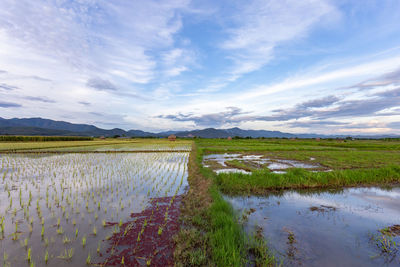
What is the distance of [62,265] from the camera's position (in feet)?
10.2

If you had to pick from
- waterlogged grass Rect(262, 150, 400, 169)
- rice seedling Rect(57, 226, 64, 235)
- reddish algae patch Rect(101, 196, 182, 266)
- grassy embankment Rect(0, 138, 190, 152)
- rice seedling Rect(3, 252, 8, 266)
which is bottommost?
reddish algae patch Rect(101, 196, 182, 266)

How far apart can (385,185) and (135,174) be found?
1345cm

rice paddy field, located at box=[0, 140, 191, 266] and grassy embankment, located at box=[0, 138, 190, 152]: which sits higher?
grassy embankment, located at box=[0, 138, 190, 152]

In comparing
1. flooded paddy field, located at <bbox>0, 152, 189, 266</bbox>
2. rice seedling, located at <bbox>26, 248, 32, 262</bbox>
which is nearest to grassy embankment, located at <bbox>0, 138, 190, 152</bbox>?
flooded paddy field, located at <bbox>0, 152, 189, 266</bbox>

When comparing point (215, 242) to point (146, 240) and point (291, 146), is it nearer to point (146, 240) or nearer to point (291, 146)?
point (146, 240)

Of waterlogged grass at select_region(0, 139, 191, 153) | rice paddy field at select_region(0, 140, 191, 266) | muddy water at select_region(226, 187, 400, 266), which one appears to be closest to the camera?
rice paddy field at select_region(0, 140, 191, 266)

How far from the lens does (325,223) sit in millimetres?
5125

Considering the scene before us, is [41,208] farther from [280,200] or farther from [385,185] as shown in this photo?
[385,185]

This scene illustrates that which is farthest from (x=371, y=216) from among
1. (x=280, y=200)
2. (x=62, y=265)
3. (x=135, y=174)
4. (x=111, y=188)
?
(x=135, y=174)

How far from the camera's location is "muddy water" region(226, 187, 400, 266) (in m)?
3.74

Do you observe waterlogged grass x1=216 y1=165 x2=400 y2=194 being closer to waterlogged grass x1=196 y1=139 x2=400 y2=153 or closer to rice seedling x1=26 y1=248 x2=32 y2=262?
rice seedling x1=26 y1=248 x2=32 y2=262

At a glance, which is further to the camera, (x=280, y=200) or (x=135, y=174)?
(x=135, y=174)

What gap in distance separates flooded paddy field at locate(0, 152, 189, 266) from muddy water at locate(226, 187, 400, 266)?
247cm

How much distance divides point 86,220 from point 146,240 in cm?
204
